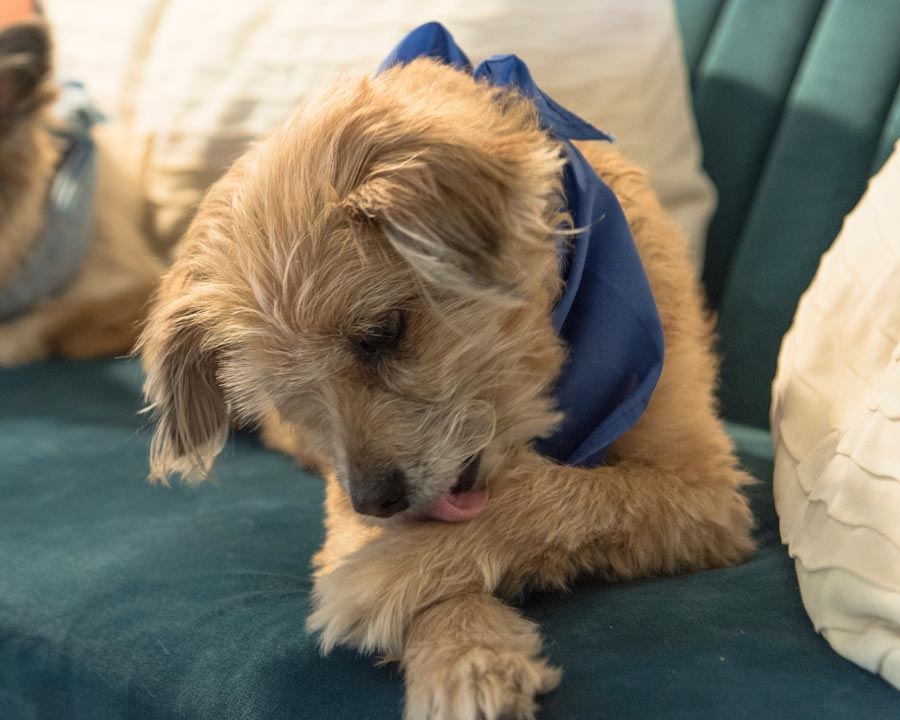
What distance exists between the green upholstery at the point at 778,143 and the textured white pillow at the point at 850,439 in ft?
1.26

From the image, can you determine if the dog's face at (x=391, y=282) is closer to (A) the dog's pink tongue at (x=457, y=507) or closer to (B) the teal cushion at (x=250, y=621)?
(A) the dog's pink tongue at (x=457, y=507)

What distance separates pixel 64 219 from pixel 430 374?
1.93 m

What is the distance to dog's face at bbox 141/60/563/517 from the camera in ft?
3.95

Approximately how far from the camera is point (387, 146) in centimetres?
124

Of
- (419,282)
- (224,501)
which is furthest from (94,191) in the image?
(419,282)

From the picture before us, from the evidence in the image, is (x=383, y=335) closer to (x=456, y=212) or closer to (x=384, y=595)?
(x=456, y=212)

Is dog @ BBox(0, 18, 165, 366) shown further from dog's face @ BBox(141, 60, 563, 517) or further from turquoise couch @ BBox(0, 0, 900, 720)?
dog's face @ BBox(141, 60, 563, 517)

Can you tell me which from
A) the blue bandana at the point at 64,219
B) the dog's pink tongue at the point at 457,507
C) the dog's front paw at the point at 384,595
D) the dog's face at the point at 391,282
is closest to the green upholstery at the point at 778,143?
the dog's face at the point at 391,282

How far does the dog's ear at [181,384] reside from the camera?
1512 millimetres

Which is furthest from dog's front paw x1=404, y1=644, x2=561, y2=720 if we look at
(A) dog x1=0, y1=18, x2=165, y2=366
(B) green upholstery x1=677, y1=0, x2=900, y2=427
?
(A) dog x1=0, y1=18, x2=165, y2=366

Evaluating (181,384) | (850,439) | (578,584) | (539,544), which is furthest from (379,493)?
(850,439)

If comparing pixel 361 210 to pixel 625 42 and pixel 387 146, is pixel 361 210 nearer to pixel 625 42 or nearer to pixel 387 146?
pixel 387 146

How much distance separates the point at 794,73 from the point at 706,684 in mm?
1667

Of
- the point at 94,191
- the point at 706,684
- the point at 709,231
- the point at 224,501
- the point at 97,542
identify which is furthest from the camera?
the point at 94,191
